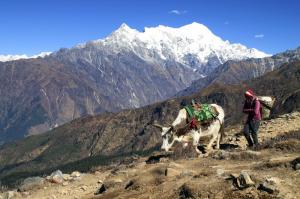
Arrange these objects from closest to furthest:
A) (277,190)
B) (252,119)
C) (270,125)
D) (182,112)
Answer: (277,190) < (252,119) < (182,112) < (270,125)

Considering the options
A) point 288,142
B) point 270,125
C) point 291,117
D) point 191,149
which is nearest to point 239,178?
point 288,142

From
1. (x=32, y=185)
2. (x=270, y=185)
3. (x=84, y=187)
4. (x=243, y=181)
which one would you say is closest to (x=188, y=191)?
(x=243, y=181)

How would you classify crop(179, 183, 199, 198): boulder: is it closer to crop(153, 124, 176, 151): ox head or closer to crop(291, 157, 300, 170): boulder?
crop(291, 157, 300, 170): boulder

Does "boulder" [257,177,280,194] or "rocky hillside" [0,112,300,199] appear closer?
"boulder" [257,177,280,194]

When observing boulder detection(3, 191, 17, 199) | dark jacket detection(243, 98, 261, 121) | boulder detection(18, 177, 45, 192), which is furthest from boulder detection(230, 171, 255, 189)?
boulder detection(3, 191, 17, 199)

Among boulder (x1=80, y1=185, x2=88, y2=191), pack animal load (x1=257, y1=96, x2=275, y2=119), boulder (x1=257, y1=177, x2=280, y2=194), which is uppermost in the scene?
pack animal load (x1=257, y1=96, x2=275, y2=119)

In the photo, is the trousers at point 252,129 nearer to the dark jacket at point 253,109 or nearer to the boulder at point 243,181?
the dark jacket at point 253,109

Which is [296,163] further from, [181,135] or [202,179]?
[181,135]

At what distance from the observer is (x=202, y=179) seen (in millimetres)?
17328

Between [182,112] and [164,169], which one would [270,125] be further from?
[164,169]

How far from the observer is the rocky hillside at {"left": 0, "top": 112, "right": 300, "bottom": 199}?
1512 cm

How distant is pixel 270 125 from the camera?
35.7 m

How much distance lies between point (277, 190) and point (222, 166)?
19.9 ft

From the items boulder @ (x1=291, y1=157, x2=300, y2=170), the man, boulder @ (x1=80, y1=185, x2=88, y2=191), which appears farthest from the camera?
the man
